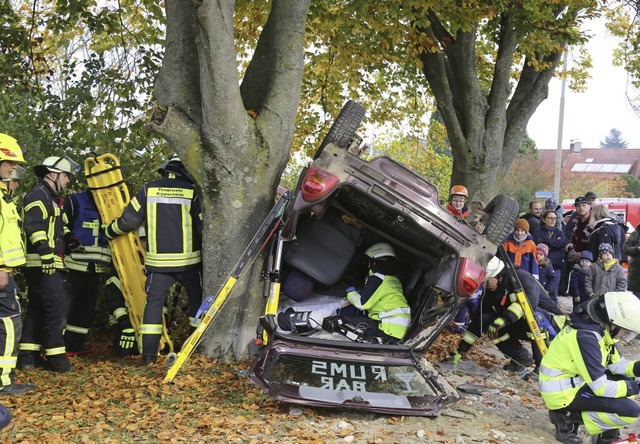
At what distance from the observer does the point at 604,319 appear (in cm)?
487

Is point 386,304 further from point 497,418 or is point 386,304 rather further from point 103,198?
point 103,198

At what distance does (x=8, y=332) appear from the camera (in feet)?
18.5

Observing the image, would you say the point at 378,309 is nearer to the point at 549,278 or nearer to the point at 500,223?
the point at 500,223

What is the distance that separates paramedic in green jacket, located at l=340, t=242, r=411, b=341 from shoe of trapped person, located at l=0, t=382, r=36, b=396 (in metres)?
2.87

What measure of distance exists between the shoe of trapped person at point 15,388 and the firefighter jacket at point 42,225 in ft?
3.82

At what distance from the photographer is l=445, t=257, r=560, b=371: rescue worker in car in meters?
6.89

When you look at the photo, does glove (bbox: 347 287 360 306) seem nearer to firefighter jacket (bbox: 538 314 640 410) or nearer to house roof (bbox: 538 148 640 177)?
firefighter jacket (bbox: 538 314 640 410)

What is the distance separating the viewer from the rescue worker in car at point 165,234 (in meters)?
6.48

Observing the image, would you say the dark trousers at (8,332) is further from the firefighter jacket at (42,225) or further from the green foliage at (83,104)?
the green foliage at (83,104)

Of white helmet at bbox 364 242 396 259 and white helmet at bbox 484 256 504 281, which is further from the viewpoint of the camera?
white helmet at bbox 484 256 504 281

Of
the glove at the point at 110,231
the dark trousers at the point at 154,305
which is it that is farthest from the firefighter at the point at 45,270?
the dark trousers at the point at 154,305

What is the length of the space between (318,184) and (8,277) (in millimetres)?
2648

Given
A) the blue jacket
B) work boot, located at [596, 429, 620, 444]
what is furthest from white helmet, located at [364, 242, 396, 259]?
the blue jacket

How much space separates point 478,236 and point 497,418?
58.5 inches
